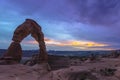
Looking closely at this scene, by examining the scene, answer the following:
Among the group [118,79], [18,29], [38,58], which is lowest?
[118,79]

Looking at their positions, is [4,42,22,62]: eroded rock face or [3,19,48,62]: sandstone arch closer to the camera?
[4,42,22,62]: eroded rock face

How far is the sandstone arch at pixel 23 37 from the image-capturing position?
151 ft

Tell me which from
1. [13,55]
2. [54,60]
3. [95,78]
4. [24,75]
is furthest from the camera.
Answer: [54,60]

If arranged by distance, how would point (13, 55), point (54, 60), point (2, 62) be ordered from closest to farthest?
1. point (2, 62)
2. point (13, 55)
3. point (54, 60)

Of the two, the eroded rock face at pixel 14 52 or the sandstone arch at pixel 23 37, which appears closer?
the eroded rock face at pixel 14 52

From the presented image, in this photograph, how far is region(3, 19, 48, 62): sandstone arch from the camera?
46125 millimetres

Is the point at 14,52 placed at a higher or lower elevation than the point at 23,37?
lower

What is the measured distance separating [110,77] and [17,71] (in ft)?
34.7

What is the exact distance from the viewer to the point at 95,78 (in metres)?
32.1

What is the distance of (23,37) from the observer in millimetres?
47344

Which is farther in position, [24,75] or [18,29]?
[18,29]

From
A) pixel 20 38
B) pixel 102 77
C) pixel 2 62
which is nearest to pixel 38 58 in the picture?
pixel 20 38

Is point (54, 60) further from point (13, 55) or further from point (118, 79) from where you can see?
point (118, 79)

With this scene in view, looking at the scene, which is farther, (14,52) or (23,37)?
(23,37)
